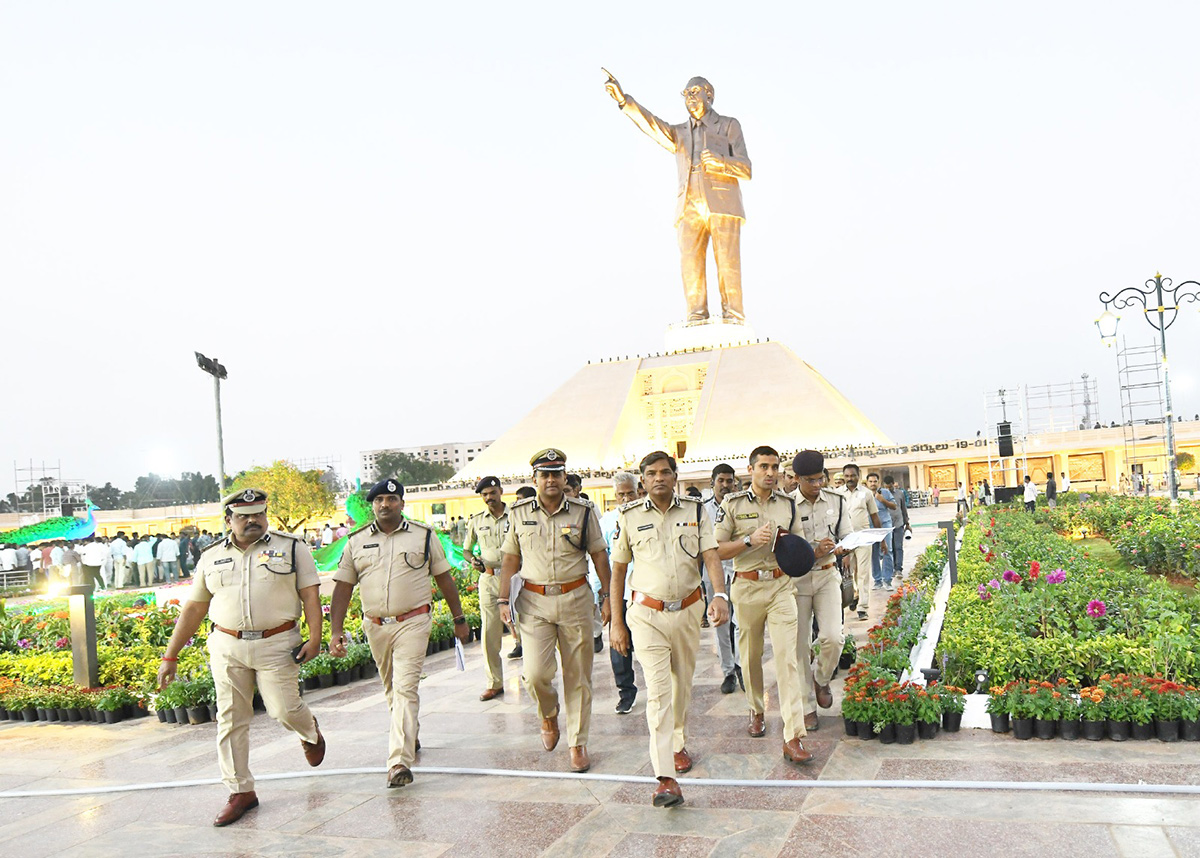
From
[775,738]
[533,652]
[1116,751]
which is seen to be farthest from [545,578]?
[1116,751]

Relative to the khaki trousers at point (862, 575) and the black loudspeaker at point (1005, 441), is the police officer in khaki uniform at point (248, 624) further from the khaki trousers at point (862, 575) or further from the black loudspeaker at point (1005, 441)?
the black loudspeaker at point (1005, 441)

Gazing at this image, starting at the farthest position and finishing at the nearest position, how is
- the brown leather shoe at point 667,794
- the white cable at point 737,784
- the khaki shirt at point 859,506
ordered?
1. the khaki shirt at point 859,506
2. the brown leather shoe at point 667,794
3. the white cable at point 737,784

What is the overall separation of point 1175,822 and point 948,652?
2.28 metres

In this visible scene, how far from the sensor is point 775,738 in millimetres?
5016

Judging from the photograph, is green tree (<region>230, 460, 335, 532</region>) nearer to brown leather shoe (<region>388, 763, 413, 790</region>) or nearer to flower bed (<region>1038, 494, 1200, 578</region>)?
flower bed (<region>1038, 494, 1200, 578</region>)

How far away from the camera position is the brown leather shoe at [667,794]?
13.2ft

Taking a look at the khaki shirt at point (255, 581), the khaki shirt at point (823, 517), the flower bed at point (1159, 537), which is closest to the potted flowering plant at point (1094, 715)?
the khaki shirt at point (823, 517)

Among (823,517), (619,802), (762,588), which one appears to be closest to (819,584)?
(823,517)

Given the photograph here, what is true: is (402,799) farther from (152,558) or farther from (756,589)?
(152,558)

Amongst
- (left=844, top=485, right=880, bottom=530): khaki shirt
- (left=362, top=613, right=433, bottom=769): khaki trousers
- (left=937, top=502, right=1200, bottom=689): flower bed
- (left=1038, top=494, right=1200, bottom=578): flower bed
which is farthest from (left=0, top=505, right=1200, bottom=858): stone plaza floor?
(left=1038, top=494, right=1200, bottom=578): flower bed

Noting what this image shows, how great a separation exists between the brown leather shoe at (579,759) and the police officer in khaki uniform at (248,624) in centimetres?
133

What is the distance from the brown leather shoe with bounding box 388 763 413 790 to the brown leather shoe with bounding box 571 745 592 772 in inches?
31.9

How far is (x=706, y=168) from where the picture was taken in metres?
40.4

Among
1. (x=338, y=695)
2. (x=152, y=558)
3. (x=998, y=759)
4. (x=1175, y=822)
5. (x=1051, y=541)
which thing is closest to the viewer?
(x=1175, y=822)
